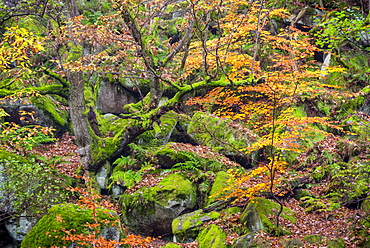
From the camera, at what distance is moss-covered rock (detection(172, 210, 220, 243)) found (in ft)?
21.4

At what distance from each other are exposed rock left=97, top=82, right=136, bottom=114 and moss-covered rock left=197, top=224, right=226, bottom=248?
9.26 meters

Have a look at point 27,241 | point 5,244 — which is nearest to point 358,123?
point 27,241

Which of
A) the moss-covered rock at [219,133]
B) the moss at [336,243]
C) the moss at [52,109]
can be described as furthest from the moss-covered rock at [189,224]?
the moss at [52,109]

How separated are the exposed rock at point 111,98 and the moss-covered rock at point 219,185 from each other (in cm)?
765

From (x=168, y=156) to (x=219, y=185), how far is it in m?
2.23

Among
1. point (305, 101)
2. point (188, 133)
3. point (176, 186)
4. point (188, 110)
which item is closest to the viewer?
point (176, 186)

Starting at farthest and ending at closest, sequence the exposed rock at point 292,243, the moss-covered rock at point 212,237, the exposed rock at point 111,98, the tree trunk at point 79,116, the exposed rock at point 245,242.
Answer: the exposed rock at point 111,98, the tree trunk at point 79,116, the moss-covered rock at point 212,237, the exposed rock at point 245,242, the exposed rock at point 292,243

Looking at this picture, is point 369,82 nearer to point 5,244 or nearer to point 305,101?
point 305,101

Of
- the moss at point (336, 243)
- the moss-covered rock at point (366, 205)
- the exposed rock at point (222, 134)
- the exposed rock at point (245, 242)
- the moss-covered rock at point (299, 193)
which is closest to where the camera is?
the moss at point (336, 243)

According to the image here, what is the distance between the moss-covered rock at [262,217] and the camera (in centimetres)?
579

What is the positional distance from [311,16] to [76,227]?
15.3m

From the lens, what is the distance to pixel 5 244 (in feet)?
20.5

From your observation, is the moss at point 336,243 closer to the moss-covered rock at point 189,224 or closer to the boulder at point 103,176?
the moss-covered rock at point 189,224

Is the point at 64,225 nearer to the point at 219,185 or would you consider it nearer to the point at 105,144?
the point at 219,185
